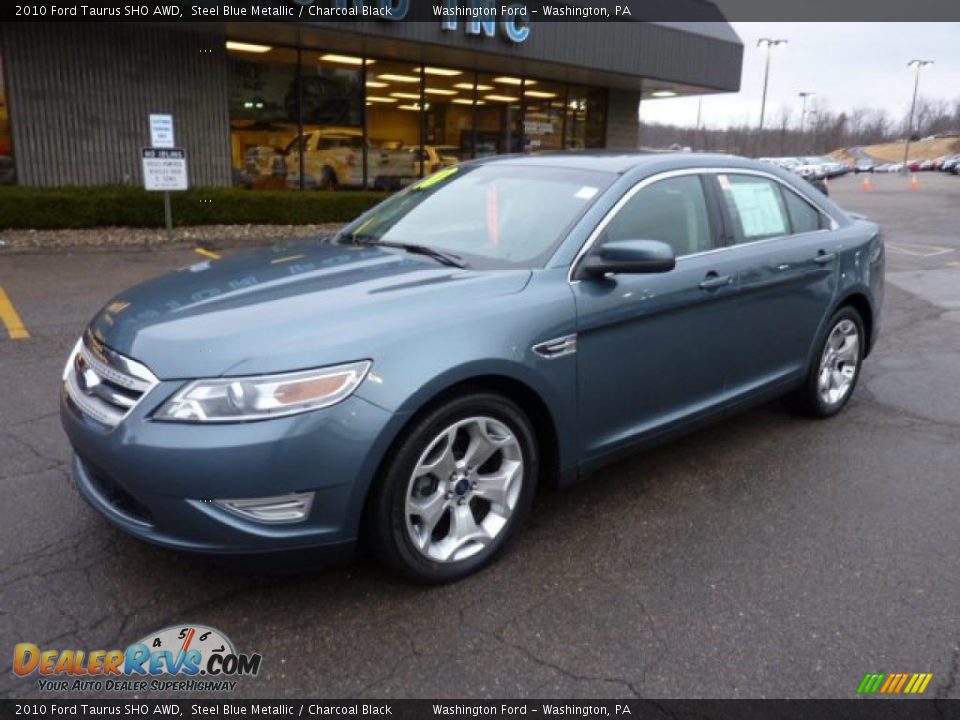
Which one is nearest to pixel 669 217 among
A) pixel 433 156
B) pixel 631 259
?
pixel 631 259

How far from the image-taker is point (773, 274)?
4062 millimetres

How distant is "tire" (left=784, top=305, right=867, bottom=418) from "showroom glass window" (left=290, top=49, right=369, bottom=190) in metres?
12.2

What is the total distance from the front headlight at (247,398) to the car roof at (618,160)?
6.27 ft

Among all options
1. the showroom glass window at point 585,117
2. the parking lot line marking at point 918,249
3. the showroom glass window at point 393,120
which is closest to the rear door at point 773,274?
the parking lot line marking at point 918,249

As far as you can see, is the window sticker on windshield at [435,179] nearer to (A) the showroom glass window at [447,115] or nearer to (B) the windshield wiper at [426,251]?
(B) the windshield wiper at [426,251]

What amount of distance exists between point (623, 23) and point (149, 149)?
1014 cm

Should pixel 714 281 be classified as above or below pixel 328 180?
below

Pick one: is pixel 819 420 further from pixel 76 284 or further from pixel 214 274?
pixel 76 284

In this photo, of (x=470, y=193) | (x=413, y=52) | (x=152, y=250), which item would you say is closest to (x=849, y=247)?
(x=470, y=193)

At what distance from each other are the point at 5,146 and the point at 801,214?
1244cm

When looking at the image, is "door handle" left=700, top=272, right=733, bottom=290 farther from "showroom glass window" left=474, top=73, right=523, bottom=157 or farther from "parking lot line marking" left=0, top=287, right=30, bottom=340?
"showroom glass window" left=474, top=73, right=523, bottom=157

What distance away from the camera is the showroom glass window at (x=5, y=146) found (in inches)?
476

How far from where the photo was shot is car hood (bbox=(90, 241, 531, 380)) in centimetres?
250
